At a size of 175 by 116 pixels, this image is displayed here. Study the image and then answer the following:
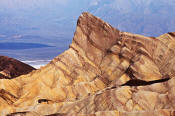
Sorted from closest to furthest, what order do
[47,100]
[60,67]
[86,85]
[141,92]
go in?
1. [141,92]
2. [47,100]
3. [86,85]
4. [60,67]

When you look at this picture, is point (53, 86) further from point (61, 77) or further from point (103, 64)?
point (103, 64)

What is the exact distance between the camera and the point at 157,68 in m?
30.7

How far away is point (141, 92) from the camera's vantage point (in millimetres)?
22359

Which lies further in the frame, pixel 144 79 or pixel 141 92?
pixel 144 79

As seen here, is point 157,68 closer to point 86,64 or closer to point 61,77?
point 86,64

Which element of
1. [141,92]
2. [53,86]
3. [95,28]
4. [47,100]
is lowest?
[141,92]

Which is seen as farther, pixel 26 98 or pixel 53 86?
pixel 53 86

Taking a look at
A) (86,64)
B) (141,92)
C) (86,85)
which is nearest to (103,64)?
(86,64)

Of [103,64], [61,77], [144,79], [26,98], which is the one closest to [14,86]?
[26,98]

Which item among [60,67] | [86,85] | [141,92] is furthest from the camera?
[60,67]

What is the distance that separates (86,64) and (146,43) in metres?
6.79

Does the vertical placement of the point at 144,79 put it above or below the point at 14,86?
below

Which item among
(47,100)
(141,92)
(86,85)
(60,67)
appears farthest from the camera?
(60,67)

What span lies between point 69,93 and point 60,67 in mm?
3833
